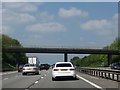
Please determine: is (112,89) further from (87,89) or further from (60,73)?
(60,73)

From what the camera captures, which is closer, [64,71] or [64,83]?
[64,83]

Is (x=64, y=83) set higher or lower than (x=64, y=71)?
lower

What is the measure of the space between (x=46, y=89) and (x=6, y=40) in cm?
12754

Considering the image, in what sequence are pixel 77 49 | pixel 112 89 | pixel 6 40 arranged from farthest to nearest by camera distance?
pixel 6 40 < pixel 77 49 < pixel 112 89

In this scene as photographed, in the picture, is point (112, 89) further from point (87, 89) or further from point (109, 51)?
point (109, 51)

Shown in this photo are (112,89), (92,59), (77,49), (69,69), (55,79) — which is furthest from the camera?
(92,59)

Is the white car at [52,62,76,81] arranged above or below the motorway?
above

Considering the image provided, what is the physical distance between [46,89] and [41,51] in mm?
89907

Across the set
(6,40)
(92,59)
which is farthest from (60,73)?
(92,59)

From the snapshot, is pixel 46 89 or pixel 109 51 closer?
pixel 46 89

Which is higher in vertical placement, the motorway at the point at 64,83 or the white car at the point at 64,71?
the white car at the point at 64,71

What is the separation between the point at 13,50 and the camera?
113 metres

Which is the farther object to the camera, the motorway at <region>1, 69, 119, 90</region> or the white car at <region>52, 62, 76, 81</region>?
the white car at <region>52, 62, 76, 81</region>

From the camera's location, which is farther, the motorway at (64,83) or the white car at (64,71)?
the white car at (64,71)
